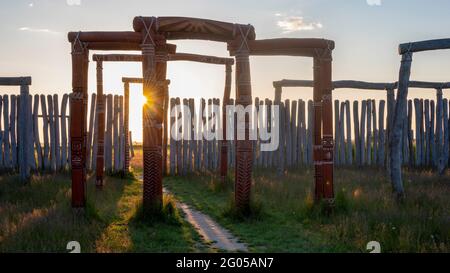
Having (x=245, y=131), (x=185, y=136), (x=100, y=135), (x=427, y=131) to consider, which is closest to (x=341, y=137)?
(x=427, y=131)

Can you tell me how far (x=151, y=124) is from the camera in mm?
7555

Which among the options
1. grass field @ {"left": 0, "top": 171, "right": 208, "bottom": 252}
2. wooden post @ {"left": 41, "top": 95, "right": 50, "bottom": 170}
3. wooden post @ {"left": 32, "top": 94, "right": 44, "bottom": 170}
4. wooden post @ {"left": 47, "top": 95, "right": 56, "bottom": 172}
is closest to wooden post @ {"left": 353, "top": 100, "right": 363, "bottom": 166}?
grass field @ {"left": 0, "top": 171, "right": 208, "bottom": 252}

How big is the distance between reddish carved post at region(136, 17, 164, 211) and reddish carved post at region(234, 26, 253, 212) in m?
1.32

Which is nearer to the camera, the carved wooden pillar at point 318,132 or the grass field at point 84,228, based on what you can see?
the grass field at point 84,228

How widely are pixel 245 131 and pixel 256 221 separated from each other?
4.92ft

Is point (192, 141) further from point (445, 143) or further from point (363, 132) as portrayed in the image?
point (445, 143)

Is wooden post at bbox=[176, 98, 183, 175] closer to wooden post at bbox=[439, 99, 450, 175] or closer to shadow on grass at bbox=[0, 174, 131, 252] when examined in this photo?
shadow on grass at bbox=[0, 174, 131, 252]

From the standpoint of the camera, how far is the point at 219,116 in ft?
49.8

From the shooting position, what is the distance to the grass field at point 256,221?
6.10m

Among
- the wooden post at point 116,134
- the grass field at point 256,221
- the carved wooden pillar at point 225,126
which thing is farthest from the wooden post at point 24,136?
the carved wooden pillar at point 225,126

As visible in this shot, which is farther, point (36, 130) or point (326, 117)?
point (36, 130)

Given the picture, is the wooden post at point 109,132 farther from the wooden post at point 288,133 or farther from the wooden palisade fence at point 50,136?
the wooden post at point 288,133

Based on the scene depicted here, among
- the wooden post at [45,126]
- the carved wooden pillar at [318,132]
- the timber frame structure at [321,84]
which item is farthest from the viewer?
the wooden post at [45,126]
